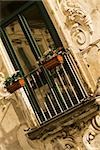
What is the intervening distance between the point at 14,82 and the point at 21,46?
93 centimetres

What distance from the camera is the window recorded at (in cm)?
975

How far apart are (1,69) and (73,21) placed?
182 cm

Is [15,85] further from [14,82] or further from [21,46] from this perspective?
[21,46]

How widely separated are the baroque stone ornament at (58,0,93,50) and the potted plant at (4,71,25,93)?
3.91 feet

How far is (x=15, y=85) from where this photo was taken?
10.2 metres

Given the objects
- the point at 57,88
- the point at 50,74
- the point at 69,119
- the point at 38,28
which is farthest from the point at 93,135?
the point at 38,28

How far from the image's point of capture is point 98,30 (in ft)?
31.8

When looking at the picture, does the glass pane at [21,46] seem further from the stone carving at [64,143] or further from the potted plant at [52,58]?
the stone carving at [64,143]

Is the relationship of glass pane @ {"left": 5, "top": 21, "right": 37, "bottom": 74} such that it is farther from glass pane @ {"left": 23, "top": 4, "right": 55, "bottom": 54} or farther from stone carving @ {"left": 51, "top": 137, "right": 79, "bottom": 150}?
stone carving @ {"left": 51, "top": 137, "right": 79, "bottom": 150}

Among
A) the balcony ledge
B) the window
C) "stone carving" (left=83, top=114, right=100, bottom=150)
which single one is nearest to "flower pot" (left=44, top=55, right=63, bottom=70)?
the window

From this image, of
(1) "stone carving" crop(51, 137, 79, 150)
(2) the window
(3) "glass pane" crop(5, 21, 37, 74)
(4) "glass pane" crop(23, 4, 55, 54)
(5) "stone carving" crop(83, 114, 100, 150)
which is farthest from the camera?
(3) "glass pane" crop(5, 21, 37, 74)

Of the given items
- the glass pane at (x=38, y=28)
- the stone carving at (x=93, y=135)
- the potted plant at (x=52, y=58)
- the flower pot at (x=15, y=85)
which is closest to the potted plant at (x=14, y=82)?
the flower pot at (x=15, y=85)

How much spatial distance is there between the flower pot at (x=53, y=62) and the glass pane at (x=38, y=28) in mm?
698

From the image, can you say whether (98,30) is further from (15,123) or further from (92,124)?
(15,123)
